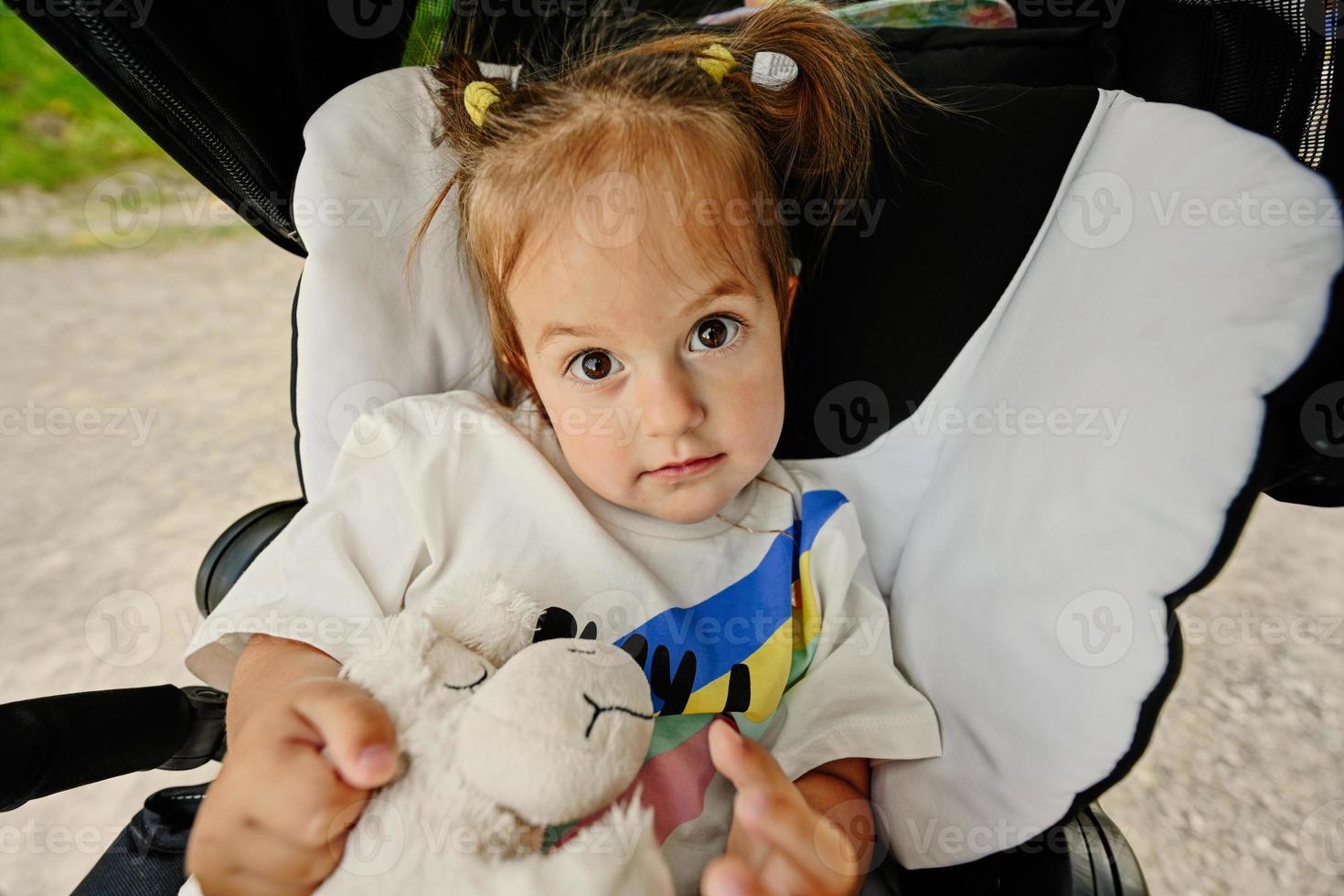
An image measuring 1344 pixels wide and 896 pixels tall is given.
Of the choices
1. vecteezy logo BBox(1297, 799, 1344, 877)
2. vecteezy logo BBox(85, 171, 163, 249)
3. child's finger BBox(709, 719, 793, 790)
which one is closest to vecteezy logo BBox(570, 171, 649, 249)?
child's finger BBox(709, 719, 793, 790)

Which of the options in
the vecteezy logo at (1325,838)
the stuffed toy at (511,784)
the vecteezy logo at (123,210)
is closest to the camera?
the stuffed toy at (511,784)

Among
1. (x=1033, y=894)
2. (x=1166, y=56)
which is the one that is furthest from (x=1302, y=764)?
(x=1166, y=56)

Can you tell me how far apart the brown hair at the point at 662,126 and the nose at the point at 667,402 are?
11 centimetres

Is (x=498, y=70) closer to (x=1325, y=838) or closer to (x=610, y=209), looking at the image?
(x=610, y=209)

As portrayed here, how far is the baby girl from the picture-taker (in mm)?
673

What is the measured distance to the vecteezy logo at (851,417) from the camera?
2.75 ft

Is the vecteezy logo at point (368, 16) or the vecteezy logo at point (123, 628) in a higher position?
the vecteezy logo at point (368, 16)

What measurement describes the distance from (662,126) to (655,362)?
0.18 metres

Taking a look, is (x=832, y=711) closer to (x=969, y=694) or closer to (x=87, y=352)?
(x=969, y=694)

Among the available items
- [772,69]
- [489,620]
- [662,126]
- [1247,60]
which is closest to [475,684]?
[489,620]

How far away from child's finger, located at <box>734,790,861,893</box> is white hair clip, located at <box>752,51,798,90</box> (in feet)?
1.82

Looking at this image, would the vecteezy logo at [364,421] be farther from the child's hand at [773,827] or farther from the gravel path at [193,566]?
the gravel path at [193,566]

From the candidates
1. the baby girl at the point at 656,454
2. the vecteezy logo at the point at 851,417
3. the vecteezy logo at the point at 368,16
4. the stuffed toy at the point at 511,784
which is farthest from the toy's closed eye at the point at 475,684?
the vecteezy logo at the point at 368,16

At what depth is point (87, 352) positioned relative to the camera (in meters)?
1.82
